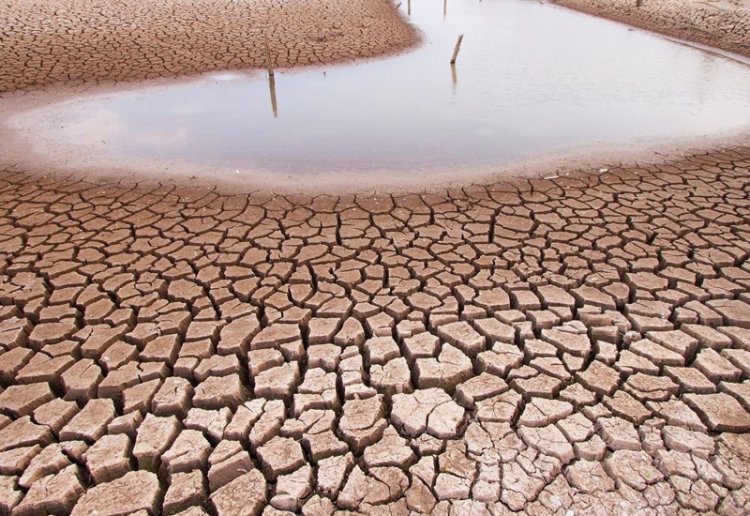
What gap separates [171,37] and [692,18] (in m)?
12.1

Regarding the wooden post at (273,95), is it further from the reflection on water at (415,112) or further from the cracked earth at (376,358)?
the cracked earth at (376,358)

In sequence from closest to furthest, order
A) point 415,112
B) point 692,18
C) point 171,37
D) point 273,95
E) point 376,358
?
point 376,358
point 415,112
point 273,95
point 171,37
point 692,18

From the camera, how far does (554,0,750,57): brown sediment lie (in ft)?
39.6

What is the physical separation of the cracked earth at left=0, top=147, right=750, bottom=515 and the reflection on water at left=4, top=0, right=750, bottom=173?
5.48 ft

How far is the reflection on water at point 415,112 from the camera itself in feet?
20.6

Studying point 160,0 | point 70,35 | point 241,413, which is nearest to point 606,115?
point 241,413

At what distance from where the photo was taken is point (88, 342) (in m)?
3.11

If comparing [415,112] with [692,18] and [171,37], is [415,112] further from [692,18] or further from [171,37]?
[692,18]

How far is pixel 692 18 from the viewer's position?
1342 centimetres

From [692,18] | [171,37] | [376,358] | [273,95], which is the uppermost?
[171,37]

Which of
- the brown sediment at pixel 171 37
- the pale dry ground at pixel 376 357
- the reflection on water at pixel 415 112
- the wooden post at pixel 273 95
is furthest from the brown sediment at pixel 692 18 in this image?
the pale dry ground at pixel 376 357

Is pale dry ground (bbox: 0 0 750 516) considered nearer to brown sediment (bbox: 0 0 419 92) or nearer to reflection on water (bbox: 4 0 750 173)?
reflection on water (bbox: 4 0 750 173)

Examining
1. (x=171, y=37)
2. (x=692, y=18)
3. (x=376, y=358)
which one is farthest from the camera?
(x=692, y=18)

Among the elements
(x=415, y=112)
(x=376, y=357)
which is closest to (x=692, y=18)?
(x=415, y=112)
